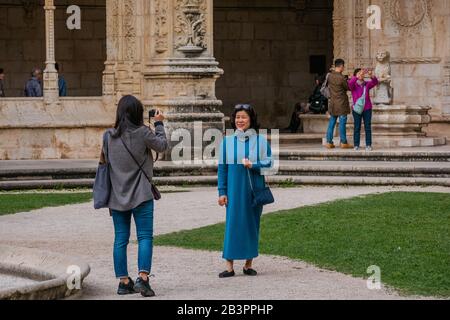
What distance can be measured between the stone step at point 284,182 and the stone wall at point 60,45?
848 centimetres

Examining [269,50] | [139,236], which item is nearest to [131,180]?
[139,236]

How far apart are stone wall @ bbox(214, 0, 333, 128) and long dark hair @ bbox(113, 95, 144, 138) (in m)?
21.2

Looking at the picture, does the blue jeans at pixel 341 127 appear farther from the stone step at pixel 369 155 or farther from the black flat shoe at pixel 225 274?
the black flat shoe at pixel 225 274

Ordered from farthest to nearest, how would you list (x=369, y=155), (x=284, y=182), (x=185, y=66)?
(x=185, y=66) → (x=369, y=155) → (x=284, y=182)

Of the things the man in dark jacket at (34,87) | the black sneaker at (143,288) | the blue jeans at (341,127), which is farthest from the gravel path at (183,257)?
the man in dark jacket at (34,87)

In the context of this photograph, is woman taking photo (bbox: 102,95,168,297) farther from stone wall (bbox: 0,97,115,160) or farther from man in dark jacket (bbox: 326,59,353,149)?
stone wall (bbox: 0,97,115,160)

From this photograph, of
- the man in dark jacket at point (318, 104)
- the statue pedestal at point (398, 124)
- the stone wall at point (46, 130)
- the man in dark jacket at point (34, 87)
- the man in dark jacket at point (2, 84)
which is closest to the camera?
the stone wall at point (46, 130)

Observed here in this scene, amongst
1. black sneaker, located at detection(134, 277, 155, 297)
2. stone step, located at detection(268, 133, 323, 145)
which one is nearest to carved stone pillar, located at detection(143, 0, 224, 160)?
stone step, located at detection(268, 133, 323, 145)

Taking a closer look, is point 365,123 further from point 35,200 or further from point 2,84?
point 2,84

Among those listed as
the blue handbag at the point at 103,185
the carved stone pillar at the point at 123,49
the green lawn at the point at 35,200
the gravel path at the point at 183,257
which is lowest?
the gravel path at the point at 183,257

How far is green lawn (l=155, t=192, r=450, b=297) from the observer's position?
13.3 m

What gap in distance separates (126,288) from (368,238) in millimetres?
4035

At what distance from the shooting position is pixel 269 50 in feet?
112

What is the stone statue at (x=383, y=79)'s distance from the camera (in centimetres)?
2708
